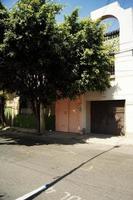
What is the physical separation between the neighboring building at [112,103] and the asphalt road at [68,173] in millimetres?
5516

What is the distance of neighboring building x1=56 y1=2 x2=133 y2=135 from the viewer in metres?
18.0

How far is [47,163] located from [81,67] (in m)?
8.60

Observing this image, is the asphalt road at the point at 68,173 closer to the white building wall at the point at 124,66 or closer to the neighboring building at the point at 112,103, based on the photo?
the white building wall at the point at 124,66

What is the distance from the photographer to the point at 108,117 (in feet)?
64.8

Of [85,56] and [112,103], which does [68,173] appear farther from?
[112,103]

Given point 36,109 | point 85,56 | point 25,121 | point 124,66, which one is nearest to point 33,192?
A: point 85,56

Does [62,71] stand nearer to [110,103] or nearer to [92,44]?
[92,44]

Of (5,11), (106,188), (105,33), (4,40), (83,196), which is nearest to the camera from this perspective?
(83,196)

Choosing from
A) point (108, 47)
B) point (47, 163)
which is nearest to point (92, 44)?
point (108, 47)

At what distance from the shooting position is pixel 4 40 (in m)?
15.2

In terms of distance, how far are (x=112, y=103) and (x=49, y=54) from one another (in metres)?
5.49

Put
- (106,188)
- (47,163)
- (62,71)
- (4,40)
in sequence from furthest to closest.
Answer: (62,71), (4,40), (47,163), (106,188)

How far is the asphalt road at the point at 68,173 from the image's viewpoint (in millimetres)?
6934

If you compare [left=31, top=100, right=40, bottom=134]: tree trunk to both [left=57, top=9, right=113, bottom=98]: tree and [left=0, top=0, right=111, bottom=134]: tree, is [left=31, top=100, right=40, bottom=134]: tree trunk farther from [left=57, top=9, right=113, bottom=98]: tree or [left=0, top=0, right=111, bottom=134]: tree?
[left=57, top=9, right=113, bottom=98]: tree
